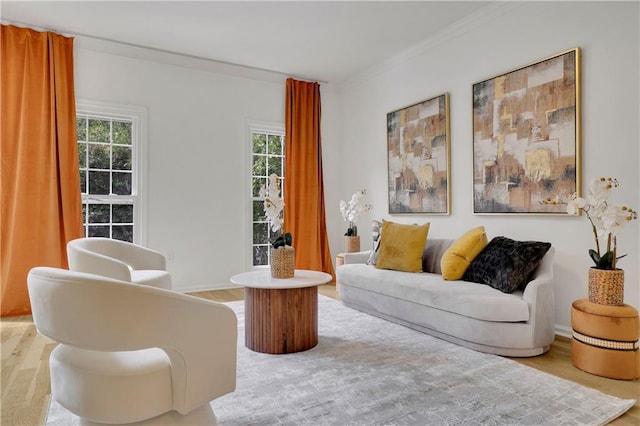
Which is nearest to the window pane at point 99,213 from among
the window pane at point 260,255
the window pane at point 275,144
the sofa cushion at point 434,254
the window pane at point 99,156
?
the window pane at point 99,156

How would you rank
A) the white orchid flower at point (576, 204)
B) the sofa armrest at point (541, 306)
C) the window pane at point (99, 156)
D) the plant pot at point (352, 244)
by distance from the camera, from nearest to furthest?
the white orchid flower at point (576, 204) < the sofa armrest at point (541, 306) < the window pane at point (99, 156) < the plant pot at point (352, 244)

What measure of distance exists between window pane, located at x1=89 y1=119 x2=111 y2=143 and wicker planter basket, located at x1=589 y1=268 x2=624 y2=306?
4.85 metres

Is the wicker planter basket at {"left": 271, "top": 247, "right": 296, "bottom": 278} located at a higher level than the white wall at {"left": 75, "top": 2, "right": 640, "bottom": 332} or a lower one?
lower

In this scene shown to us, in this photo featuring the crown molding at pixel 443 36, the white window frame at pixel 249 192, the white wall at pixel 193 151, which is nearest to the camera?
the crown molding at pixel 443 36

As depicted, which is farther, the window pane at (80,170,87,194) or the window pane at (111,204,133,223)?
the window pane at (111,204,133,223)

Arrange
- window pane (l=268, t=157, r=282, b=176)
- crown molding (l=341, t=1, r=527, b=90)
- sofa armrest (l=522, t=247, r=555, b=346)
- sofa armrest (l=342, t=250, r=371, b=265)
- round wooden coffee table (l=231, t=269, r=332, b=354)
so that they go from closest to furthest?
sofa armrest (l=522, t=247, r=555, b=346) → round wooden coffee table (l=231, t=269, r=332, b=354) → crown molding (l=341, t=1, r=527, b=90) → sofa armrest (l=342, t=250, r=371, b=265) → window pane (l=268, t=157, r=282, b=176)

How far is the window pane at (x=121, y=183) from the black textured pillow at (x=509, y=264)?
3.91 meters

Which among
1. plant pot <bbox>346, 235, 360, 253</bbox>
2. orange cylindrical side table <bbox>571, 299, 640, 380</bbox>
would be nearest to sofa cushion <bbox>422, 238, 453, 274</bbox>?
plant pot <bbox>346, 235, 360, 253</bbox>

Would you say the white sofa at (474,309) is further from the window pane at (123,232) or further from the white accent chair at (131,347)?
the window pane at (123,232)

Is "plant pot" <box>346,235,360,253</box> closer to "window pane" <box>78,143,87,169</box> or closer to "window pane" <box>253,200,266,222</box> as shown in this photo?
"window pane" <box>253,200,266,222</box>

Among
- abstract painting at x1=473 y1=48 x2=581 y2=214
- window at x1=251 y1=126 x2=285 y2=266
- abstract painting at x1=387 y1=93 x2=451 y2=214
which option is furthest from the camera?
window at x1=251 y1=126 x2=285 y2=266

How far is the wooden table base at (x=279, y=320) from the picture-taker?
266cm

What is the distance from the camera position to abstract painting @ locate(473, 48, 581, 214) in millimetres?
3020

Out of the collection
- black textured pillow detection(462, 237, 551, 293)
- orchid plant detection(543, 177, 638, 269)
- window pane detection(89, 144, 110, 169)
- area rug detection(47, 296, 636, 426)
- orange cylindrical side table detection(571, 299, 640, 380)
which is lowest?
area rug detection(47, 296, 636, 426)
